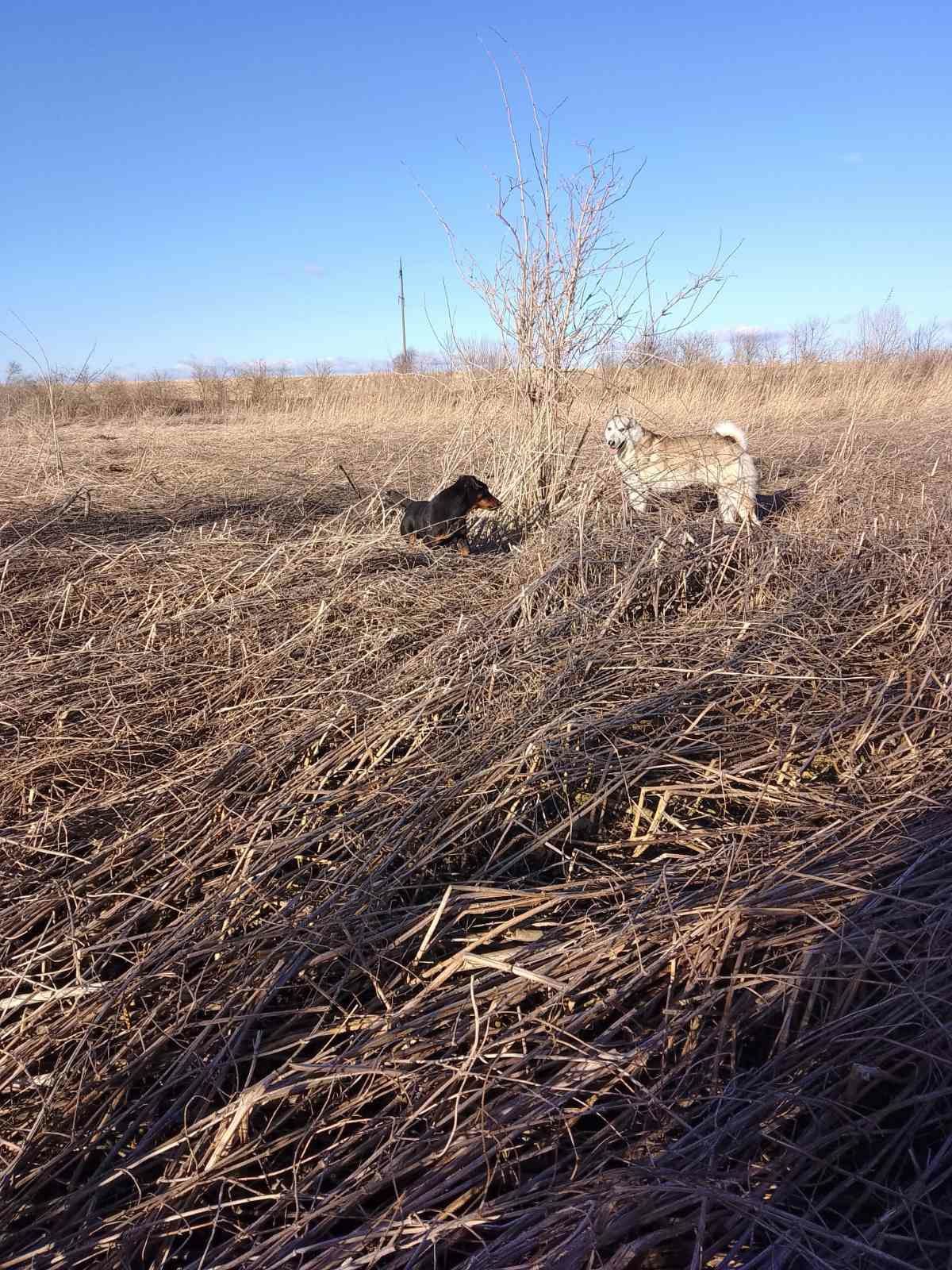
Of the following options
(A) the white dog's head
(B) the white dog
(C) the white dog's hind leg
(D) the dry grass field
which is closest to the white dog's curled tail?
(B) the white dog

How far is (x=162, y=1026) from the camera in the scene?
5.74 feet

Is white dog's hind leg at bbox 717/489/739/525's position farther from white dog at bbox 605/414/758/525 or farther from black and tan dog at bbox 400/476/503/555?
black and tan dog at bbox 400/476/503/555

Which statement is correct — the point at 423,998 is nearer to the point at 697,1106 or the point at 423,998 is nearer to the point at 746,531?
the point at 697,1106

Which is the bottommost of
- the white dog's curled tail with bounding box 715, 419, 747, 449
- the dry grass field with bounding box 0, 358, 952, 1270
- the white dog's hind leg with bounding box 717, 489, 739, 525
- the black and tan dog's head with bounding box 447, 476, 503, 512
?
the dry grass field with bounding box 0, 358, 952, 1270

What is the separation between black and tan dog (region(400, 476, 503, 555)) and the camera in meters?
4.49

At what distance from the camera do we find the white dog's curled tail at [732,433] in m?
5.71

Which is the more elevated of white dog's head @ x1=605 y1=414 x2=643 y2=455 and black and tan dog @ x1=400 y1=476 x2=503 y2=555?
white dog's head @ x1=605 y1=414 x2=643 y2=455

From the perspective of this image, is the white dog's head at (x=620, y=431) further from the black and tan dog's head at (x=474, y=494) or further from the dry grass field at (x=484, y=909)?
the dry grass field at (x=484, y=909)

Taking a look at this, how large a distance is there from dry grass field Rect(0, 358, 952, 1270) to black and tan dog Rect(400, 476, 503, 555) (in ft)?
1.99

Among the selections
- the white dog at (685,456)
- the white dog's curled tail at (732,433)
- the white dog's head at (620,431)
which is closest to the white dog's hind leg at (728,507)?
the white dog at (685,456)

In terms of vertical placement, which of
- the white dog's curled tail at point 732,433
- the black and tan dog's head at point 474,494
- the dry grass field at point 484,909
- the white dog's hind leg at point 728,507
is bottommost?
the dry grass field at point 484,909

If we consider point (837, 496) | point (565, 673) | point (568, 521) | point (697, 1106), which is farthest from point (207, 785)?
point (837, 496)

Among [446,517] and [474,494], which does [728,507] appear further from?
[446,517]

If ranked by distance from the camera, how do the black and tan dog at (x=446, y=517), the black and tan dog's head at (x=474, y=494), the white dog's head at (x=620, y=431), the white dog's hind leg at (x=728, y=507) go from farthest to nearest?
the white dog's head at (x=620, y=431), the black and tan dog's head at (x=474, y=494), the black and tan dog at (x=446, y=517), the white dog's hind leg at (x=728, y=507)
